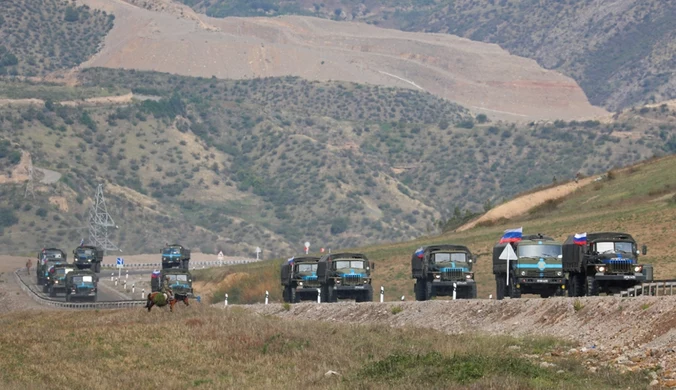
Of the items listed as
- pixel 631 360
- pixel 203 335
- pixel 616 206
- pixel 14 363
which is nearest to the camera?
pixel 631 360

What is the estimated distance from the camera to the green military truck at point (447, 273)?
204 ft

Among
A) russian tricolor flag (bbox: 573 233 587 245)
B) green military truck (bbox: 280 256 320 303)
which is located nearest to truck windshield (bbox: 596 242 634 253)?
russian tricolor flag (bbox: 573 233 587 245)

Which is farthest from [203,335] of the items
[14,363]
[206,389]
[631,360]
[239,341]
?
[631,360]

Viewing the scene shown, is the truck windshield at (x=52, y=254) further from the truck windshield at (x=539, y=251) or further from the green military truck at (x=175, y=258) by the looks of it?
the truck windshield at (x=539, y=251)

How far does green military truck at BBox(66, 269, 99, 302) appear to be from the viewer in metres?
90.4

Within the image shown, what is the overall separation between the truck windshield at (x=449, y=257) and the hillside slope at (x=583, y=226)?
992 cm

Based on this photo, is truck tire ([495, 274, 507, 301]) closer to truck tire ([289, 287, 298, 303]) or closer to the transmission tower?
truck tire ([289, 287, 298, 303])

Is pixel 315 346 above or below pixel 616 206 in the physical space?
below

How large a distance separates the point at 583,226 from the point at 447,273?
114ft

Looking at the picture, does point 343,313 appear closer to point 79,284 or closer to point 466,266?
point 466,266

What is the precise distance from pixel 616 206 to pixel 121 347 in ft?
227

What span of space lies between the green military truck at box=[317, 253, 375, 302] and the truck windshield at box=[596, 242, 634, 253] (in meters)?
16.0

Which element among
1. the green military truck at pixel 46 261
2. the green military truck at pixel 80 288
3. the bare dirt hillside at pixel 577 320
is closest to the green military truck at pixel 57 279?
the green military truck at pixel 80 288

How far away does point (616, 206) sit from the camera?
10544 cm
